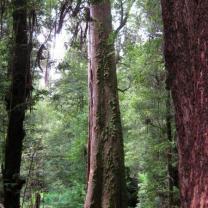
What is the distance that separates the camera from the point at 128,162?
2416 centimetres

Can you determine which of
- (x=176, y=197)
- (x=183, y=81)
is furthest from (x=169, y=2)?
(x=176, y=197)

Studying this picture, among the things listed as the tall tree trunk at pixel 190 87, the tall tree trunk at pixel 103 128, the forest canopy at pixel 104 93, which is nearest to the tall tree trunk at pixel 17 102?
the forest canopy at pixel 104 93

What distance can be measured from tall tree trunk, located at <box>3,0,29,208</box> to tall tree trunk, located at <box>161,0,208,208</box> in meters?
5.35

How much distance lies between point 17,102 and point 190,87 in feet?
19.6

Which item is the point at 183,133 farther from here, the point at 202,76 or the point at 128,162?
the point at 128,162

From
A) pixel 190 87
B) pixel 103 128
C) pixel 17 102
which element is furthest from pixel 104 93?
pixel 190 87

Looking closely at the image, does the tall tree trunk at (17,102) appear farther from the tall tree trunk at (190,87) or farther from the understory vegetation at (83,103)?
the tall tree trunk at (190,87)

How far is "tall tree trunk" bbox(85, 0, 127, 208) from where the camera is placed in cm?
681

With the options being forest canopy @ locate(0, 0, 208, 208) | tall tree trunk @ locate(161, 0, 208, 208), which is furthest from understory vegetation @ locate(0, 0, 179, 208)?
tall tree trunk @ locate(161, 0, 208, 208)

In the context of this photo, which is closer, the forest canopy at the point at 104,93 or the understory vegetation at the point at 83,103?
the forest canopy at the point at 104,93

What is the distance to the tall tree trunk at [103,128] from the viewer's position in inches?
268

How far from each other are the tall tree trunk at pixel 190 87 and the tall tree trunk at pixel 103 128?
157 inches

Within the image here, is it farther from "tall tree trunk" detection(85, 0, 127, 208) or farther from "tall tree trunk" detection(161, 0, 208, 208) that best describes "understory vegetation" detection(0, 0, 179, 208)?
"tall tree trunk" detection(161, 0, 208, 208)

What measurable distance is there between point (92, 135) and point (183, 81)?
4.93 meters
